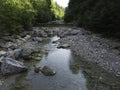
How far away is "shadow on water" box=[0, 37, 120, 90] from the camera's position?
13.2m

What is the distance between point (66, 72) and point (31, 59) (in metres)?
5.20

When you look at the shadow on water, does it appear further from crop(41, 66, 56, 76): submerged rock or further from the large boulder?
the large boulder

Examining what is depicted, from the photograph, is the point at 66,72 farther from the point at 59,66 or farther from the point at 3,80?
the point at 3,80

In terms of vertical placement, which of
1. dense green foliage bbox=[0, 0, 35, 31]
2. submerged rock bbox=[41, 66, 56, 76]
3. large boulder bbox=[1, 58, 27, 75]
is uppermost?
dense green foliage bbox=[0, 0, 35, 31]

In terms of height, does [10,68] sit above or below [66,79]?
above

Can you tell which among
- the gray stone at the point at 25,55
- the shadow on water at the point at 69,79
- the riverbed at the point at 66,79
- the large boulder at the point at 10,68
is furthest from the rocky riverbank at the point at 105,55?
the large boulder at the point at 10,68

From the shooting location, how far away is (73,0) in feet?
192

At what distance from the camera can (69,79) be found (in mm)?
14656

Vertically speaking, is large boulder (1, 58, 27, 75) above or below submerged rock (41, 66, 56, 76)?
above

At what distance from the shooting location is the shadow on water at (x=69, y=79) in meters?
13.2

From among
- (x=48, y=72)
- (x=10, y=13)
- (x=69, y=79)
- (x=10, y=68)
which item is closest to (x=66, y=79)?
(x=69, y=79)

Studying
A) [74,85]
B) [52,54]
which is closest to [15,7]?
[52,54]

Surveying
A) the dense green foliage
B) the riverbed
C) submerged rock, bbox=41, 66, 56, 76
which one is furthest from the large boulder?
the dense green foliage

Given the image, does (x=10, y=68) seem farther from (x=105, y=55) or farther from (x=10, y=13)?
(x=10, y=13)
